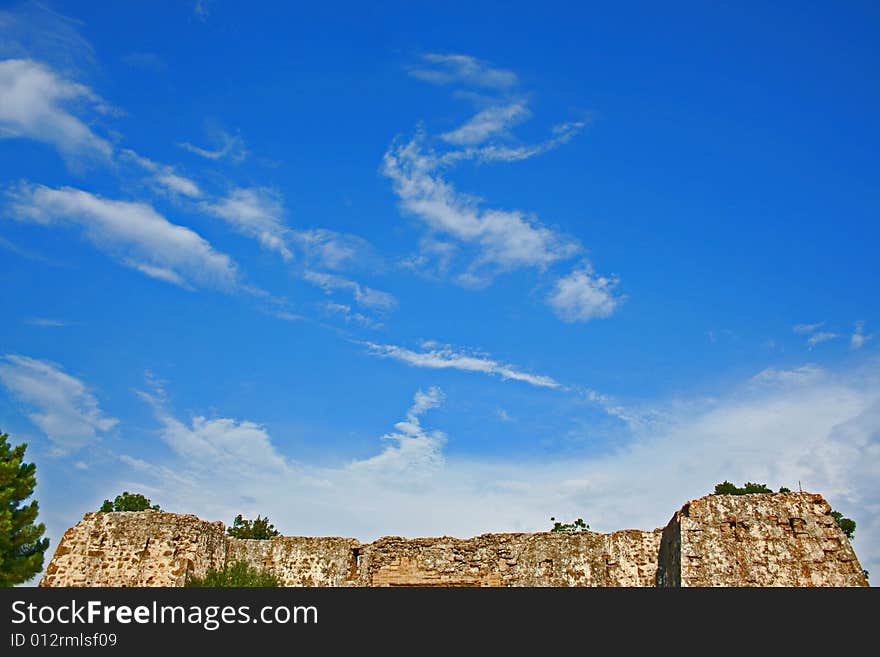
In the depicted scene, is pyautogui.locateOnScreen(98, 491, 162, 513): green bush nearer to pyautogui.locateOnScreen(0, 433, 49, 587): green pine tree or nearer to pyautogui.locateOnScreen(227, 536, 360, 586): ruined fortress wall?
pyautogui.locateOnScreen(0, 433, 49, 587): green pine tree

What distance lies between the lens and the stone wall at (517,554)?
13562 mm

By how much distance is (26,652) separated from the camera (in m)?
10.3

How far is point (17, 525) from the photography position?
2745cm

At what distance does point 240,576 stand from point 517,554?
7511 millimetres

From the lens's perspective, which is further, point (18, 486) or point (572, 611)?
point (18, 486)

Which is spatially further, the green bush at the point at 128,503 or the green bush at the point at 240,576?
the green bush at the point at 128,503

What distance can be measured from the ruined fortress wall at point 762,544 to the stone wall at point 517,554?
20mm

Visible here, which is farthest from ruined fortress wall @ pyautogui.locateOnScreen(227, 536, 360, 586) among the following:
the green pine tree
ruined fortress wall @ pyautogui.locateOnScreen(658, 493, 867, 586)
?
the green pine tree

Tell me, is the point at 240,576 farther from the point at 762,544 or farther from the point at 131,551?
the point at 762,544

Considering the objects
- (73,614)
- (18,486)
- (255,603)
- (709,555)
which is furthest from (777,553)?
(18,486)

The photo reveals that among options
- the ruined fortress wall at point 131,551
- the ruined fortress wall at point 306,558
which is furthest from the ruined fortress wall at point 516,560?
the ruined fortress wall at point 131,551

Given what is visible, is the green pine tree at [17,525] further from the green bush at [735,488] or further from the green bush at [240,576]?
the green bush at [735,488]

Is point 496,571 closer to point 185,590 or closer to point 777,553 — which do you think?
point 777,553

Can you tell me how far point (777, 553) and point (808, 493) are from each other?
161cm
